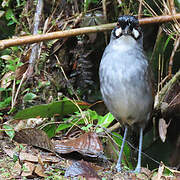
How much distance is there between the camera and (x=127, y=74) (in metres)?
3.31

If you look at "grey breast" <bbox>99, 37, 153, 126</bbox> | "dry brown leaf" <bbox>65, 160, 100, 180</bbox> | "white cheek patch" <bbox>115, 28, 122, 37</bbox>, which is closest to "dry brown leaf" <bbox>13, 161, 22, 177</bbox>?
"dry brown leaf" <bbox>65, 160, 100, 180</bbox>

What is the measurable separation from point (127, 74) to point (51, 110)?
1112 mm

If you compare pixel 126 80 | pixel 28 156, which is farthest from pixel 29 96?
pixel 126 80

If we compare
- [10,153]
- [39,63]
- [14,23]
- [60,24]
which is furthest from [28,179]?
[14,23]

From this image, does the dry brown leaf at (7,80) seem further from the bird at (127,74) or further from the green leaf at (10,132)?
the bird at (127,74)

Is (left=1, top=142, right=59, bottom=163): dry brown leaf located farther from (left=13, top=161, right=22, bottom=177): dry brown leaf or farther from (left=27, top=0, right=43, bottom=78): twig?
(left=27, top=0, right=43, bottom=78): twig

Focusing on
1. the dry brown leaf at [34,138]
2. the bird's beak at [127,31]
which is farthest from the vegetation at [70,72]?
the bird's beak at [127,31]

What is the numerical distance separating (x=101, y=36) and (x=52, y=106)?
1671 millimetres

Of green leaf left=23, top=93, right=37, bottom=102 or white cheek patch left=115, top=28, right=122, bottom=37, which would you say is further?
green leaf left=23, top=93, right=37, bottom=102

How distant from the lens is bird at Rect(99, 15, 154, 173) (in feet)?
10.9

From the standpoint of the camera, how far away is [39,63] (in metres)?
4.48

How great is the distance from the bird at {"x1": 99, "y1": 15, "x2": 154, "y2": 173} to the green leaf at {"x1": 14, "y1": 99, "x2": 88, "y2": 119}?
2.23ft

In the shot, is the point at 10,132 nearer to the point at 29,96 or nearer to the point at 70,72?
the point at 29,96

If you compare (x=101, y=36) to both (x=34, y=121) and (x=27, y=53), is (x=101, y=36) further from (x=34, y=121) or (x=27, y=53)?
(x=34, y=121)
